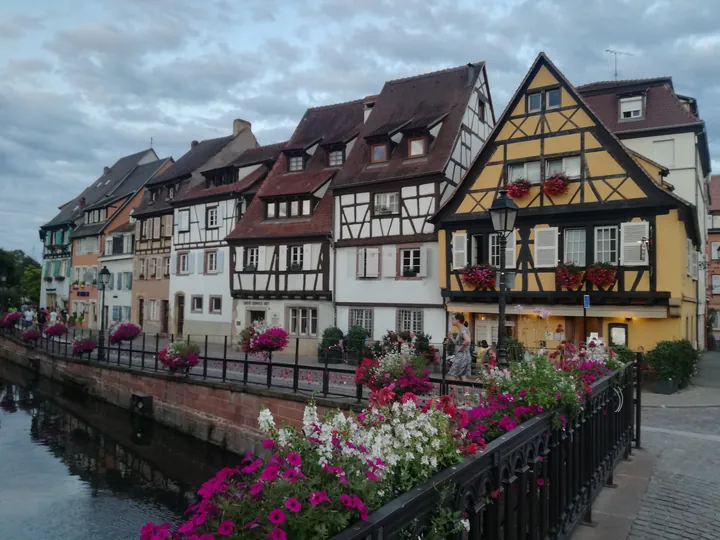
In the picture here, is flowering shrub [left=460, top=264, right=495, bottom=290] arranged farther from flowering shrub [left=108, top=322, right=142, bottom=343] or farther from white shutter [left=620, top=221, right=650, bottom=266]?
flowering shrub [left=108, top=322, right=142, bottom=343]

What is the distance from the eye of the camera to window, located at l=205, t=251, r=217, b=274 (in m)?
32.3

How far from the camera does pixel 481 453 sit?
11.0 ft

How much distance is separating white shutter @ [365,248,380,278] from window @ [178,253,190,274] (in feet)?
43.8

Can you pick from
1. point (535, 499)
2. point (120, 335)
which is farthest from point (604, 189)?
point (120, 335)

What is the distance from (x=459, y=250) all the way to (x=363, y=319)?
562cm

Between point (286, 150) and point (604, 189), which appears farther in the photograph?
point (286, 150)

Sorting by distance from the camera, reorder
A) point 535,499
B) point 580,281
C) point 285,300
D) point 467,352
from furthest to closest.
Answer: point 285,300
point 580,281
point 467,352
point 535,499

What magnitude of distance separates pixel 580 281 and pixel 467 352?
20.2 ft

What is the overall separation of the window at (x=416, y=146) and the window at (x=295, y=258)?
6717 millimetres

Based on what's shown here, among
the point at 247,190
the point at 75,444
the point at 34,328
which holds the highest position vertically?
the point at 247,190

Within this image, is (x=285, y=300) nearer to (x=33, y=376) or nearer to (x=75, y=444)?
(x=75, y=444)

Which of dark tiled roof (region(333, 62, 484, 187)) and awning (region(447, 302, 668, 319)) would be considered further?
dark tiled roof (region(333, 62, 484, 187))

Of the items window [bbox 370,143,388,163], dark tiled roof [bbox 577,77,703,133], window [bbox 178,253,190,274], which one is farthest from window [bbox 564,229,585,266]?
window [bbox 178,253,190,274]

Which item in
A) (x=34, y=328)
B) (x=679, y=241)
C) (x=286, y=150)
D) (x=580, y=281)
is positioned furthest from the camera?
(x=34, y=328)
